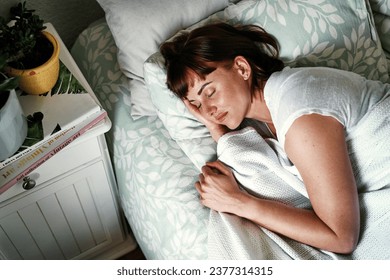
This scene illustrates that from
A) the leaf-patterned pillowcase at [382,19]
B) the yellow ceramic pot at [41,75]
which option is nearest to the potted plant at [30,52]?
the yellow ceramic pot at [41,75]

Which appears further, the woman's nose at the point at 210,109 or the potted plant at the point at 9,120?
the woman's nose at the point at 210,109

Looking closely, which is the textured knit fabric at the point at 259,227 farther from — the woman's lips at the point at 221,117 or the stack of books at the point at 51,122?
the stack of books at the point at 51,122

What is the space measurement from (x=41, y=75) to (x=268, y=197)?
0.57 metres

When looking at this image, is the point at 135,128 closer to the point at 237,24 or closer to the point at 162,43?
the point at 162,43

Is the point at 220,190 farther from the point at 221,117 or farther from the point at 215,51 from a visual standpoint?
the point at 215,51

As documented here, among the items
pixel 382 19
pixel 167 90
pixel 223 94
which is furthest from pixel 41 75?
pixel 382 19

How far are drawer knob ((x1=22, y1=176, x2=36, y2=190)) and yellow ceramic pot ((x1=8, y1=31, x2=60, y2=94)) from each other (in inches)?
7.6

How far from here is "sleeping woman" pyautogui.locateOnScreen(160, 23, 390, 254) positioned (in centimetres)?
80

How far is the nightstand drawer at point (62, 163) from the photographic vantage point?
87 centimetres

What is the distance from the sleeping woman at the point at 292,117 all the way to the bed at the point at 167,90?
0.04 metres

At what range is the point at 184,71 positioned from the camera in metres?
0.92

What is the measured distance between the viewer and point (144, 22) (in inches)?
38.6

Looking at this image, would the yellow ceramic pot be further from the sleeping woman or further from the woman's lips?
the woman's lips

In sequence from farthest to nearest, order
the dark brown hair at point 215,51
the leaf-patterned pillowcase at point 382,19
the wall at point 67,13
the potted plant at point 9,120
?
the leaf-patterned pillowcase at point 382,19 → the wall at point 67,13 → the dark brown hair at point 215,51 → the potted plant at point 9,120
